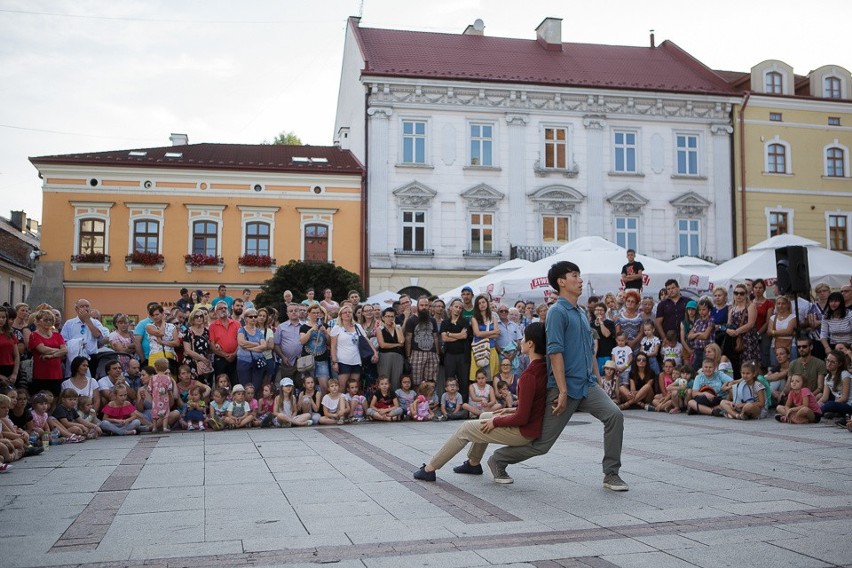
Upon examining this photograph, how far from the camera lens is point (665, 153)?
116ft

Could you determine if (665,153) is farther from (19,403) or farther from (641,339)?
(19,403)

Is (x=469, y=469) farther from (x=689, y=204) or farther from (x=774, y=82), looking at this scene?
(x=774, y=82)

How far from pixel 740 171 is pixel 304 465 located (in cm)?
3181

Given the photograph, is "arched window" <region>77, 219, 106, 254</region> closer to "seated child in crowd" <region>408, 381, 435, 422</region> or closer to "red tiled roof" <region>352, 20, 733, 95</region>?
"red tiled roof" <region>352, 20, 733, 95</region>

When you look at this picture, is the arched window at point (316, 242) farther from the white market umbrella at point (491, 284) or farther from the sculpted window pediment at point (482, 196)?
the white market umbrella at point (491, 284)

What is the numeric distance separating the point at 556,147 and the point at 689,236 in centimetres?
700

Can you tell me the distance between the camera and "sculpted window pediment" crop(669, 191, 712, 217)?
35.1 metres

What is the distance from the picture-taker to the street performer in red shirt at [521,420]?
6.97 metres

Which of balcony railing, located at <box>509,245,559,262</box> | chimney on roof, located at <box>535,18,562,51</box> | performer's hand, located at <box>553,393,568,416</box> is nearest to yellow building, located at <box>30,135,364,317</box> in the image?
balcony railing, located at <box>509,245,559,262</box>

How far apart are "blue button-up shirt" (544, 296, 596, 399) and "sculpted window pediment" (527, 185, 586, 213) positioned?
90.4 ft

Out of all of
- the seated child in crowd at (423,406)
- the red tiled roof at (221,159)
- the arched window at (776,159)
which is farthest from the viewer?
the arched window at (776,159)

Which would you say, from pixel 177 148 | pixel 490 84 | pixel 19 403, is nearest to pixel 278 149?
pixel 177 148

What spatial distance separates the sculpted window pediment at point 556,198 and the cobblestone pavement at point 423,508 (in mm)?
24699

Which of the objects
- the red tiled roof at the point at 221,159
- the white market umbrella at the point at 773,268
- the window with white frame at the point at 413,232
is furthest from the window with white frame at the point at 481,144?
the white market umbrella at the point at 773,268
